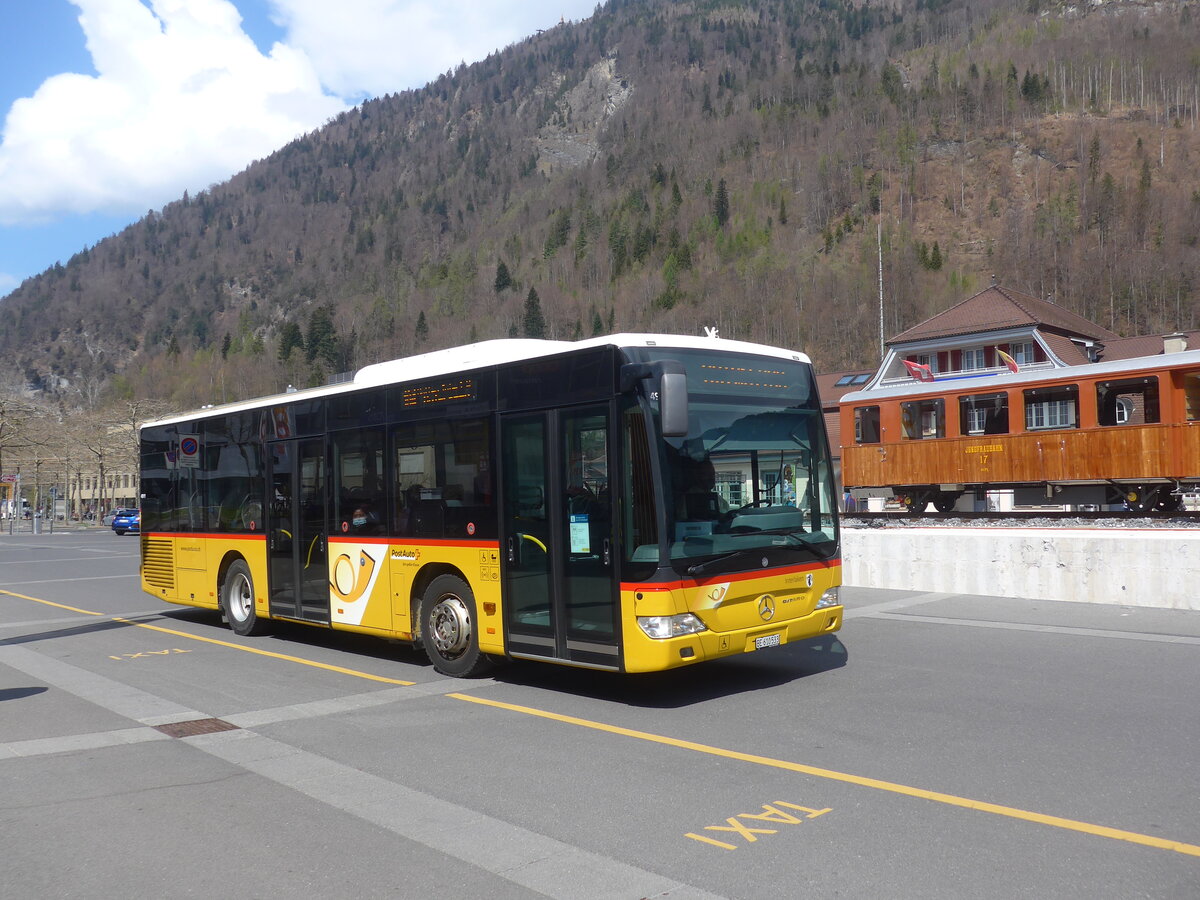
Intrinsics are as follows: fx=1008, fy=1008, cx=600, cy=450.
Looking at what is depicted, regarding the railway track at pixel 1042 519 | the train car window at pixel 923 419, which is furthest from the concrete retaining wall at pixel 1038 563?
the train car window at pixel 923 419

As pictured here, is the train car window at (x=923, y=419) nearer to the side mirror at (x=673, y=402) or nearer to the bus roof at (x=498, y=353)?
the bus roof at (x=498, y=353)

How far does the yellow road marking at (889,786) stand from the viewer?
4680 mm

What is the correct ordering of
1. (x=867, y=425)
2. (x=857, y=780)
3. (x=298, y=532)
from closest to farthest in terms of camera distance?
(x=857, y=780) < (x=298, y=532) < (x=867, y=425)

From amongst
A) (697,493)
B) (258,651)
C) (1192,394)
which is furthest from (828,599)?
(1192,394)

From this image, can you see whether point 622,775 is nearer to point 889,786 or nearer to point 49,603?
point 889,786

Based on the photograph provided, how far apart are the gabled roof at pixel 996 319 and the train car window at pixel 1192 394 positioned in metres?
36.0

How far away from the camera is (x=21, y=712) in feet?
27.2

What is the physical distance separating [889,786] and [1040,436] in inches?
767

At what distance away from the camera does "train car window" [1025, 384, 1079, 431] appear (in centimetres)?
2252

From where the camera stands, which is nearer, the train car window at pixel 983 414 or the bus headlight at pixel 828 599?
the bus headlight at pixel 828 599

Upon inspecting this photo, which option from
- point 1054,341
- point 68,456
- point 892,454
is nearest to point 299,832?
point 892,454

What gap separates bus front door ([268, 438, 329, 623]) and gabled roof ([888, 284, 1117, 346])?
2013 inches

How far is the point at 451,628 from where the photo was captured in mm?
9219

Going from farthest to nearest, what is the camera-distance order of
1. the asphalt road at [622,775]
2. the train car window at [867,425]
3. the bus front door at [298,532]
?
the train car window at [867,425] < the bus front door at [298,532] < the asphalt road at [622,775]
